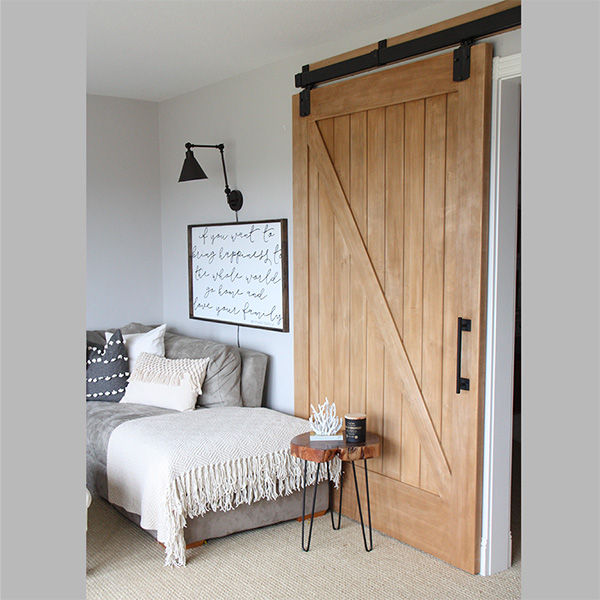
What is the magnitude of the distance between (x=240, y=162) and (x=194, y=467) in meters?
2.01

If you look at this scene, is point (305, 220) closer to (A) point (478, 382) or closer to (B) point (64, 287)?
(A) point (478, 382)

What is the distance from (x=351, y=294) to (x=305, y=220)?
52 centimetres

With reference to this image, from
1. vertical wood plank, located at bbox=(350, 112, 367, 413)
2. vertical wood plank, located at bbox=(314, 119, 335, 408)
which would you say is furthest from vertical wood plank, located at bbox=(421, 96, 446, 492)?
vertical wood plank, located at bbox=(314, 119, 335, 408)

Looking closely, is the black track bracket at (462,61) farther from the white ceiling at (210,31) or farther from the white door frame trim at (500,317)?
the white ceiling at (210,31)

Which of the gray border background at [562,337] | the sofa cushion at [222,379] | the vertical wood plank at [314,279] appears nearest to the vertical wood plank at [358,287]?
the vertical wood plank at [314,279]

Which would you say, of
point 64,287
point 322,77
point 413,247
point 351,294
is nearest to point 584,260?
point 64,287

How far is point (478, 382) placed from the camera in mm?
2803

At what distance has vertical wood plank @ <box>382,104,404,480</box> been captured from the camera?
10.1 ft

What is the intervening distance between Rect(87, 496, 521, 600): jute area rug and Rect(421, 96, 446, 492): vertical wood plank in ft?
1.36

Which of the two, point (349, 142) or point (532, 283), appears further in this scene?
point (349, 142)

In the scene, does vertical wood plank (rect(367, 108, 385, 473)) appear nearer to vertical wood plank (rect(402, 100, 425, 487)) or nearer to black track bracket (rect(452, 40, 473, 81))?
vertical wood plank (rect(402, 100, 425, 487))

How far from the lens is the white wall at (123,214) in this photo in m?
4.79

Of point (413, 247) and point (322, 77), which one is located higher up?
point (322, 77)

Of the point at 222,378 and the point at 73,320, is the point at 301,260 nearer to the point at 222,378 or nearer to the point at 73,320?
the point at 222,378
